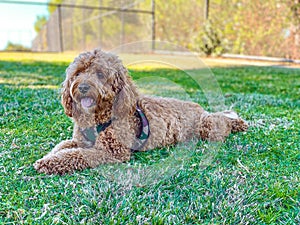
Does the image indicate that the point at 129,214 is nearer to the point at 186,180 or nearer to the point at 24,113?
the point at 186,180

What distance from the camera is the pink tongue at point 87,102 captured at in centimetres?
263

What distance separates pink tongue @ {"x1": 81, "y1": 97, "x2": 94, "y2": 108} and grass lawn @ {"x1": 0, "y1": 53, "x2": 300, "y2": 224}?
1.67ft

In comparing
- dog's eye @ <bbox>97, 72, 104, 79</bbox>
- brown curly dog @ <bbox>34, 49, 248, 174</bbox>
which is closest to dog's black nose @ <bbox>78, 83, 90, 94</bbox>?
brown curly dog @ <bbox>34, 49, 248, 174</bbox>

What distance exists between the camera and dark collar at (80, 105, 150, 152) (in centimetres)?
279

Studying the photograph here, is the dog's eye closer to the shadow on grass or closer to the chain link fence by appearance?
the shadow on grass

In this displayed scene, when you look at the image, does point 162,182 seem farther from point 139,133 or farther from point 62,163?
point 62,163

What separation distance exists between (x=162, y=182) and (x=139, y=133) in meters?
0.66

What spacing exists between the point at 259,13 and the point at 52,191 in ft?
39.9

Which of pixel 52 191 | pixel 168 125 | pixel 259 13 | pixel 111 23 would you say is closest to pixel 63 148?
pixel 52 191

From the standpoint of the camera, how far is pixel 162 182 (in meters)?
2.43

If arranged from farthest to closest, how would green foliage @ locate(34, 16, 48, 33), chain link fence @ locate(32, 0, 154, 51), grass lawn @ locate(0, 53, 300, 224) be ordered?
green foliage @ locate(34, 16, 48, 33)
chain link fence @ locate(32, 0, 154, 51)
grass lawn @ locate(0, 53, 300, 224)

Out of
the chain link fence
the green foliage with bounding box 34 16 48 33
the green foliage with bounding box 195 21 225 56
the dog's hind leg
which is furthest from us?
the green foliage with bounding box 34 16 48 33

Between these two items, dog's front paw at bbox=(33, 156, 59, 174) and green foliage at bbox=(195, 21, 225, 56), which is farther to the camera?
green foliage at bbox=(195, 21, 225, 56)

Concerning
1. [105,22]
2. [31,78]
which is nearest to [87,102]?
[31,78]
